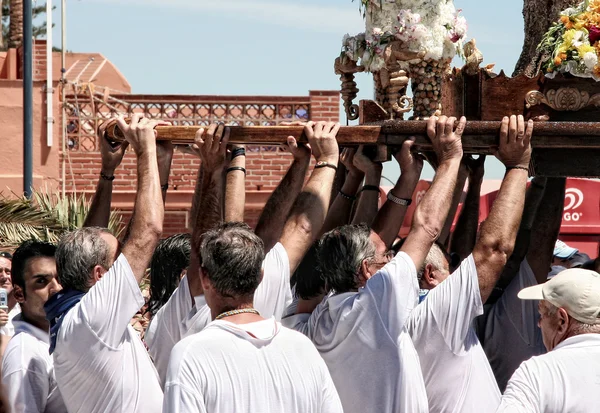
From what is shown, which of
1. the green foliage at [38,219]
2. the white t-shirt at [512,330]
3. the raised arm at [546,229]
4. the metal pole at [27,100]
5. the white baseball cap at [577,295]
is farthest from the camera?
the metal pole at [27,100]

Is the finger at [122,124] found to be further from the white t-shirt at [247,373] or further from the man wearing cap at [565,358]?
the man wearing cap at [565,358]

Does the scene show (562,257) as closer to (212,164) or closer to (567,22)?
(567,22)

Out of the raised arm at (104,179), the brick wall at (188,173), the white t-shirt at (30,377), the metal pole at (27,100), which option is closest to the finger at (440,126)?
the raised arm at (104,179)

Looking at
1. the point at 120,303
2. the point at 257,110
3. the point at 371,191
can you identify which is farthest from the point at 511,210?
the point at 257,110

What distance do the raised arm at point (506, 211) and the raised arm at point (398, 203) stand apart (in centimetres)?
41

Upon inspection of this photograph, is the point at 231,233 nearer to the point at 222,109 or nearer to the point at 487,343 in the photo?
the point at 487,343

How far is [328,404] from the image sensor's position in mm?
3803

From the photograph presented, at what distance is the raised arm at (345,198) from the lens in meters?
5.71

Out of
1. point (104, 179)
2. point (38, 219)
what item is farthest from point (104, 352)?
point (38, 219)

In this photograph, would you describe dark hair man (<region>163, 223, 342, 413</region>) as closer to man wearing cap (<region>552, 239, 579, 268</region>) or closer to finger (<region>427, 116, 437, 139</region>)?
finger (<region>427, 116, 437, 139</region>)

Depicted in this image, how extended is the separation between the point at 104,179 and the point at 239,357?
1.82m

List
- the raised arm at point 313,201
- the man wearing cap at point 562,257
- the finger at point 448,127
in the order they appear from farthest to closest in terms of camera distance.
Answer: the man wearing cap at point 562,257, the finger at point 448,127, the raised arm at point 313,201

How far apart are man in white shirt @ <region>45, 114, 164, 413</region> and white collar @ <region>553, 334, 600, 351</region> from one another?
156cm

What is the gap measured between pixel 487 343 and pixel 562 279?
5.36ft
